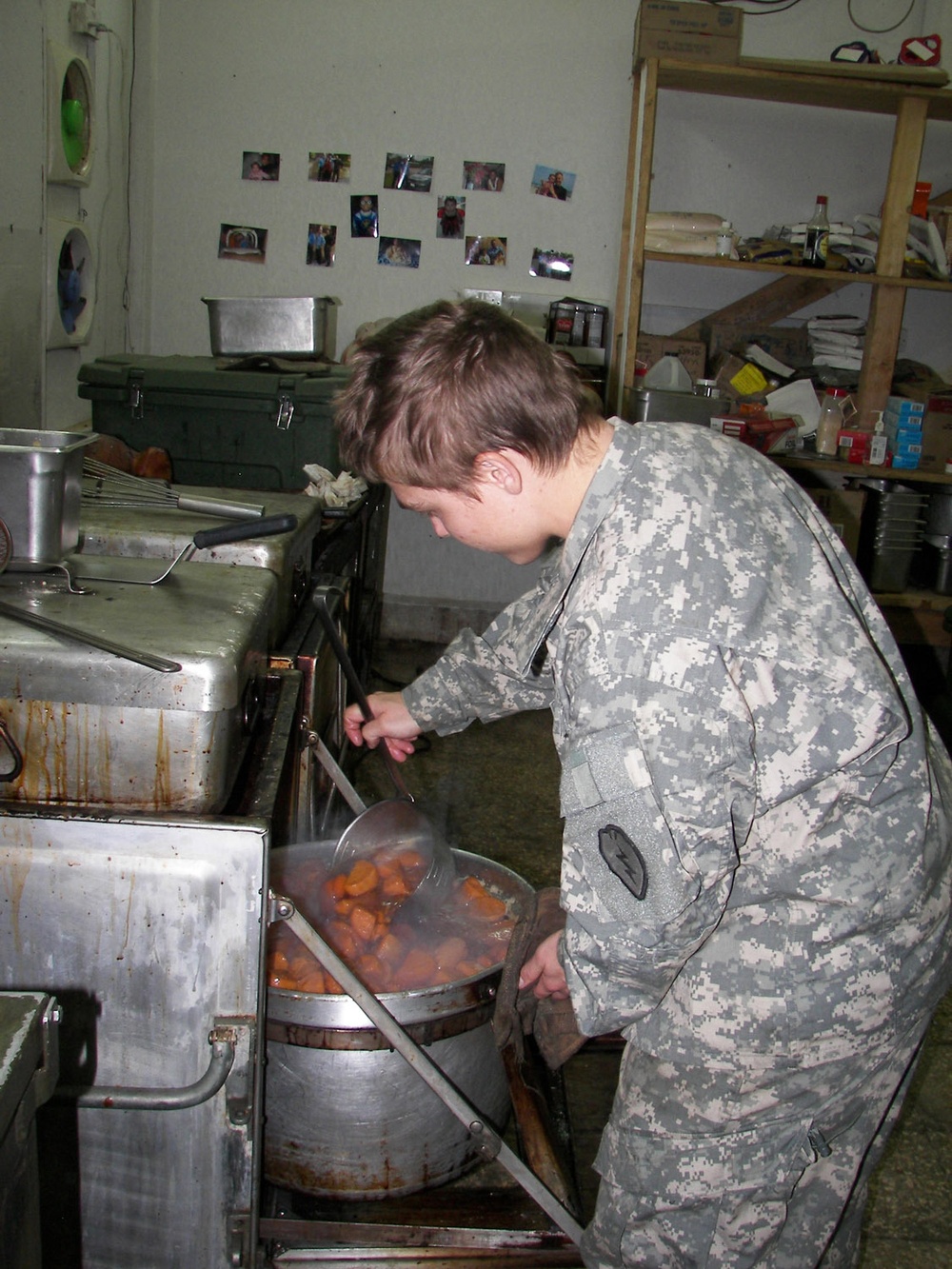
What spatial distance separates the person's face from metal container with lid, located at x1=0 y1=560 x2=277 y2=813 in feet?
0.93

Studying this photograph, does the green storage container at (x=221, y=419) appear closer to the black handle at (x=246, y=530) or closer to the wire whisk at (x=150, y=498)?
the wire whisk at (x=150, y=498)

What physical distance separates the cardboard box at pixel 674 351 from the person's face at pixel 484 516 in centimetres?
367

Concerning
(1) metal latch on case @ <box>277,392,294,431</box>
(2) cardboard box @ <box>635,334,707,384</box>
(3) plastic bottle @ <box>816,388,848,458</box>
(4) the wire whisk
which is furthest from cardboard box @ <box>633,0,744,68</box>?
(4) the wire whisk

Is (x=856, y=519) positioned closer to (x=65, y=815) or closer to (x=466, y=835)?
(x=466, y=835)

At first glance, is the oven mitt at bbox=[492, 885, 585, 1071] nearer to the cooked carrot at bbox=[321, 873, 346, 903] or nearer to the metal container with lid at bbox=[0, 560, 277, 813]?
the cooked carrot at bbox=[321, 873, 346, 903]

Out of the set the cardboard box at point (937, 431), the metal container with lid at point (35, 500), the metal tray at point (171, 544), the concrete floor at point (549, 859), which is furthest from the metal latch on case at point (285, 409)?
the cardboard box at point (937, 431)

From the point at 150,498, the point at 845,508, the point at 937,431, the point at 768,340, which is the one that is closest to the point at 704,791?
the point at 150,498

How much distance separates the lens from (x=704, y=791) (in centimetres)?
98

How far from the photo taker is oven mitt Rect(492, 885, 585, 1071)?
143cm

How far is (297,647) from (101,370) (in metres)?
1.99

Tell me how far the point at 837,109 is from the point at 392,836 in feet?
14.2

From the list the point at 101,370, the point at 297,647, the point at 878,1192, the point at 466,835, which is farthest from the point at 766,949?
the point at 101,370

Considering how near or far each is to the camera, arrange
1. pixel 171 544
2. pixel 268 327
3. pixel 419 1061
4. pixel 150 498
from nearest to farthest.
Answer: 1. pixel 419 1061
2. pixel 171 544
3. pixel 150 498
4. pixel 268 327

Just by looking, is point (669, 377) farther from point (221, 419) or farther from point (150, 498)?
point (150, 498)
